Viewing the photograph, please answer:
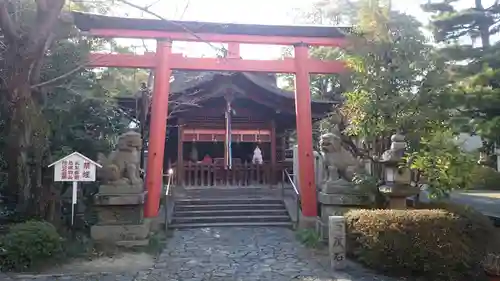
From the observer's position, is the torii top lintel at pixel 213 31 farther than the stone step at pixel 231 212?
No

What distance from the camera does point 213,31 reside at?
10812 millimetres

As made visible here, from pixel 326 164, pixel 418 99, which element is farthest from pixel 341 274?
pixel 418 99

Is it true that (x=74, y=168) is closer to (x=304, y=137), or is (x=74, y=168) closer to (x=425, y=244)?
(x=304, y=137)

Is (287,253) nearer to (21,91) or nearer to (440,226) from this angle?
(440,226)

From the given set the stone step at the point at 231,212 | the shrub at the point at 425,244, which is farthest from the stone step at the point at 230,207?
the shrub at the point at 425,244

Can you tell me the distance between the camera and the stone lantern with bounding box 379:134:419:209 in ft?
27.3

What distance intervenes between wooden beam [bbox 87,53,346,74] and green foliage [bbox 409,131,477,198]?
4.33 metres

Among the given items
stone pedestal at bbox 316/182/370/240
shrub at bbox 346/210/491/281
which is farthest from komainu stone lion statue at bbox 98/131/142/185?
shrub at bbox 346/210/491/281

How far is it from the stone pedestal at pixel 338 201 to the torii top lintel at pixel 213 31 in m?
3.71

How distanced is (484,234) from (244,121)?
40.4ft

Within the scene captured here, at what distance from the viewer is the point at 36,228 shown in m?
7.55

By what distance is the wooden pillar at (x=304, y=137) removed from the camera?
1106cm

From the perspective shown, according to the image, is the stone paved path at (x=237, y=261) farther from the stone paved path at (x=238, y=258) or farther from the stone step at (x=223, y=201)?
the stone step at (x=223, y=201)

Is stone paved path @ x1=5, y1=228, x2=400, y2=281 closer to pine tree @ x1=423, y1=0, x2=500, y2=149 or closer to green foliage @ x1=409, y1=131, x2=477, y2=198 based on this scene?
green foliage @ x1=409, y1=131, x2=477, y2=198
